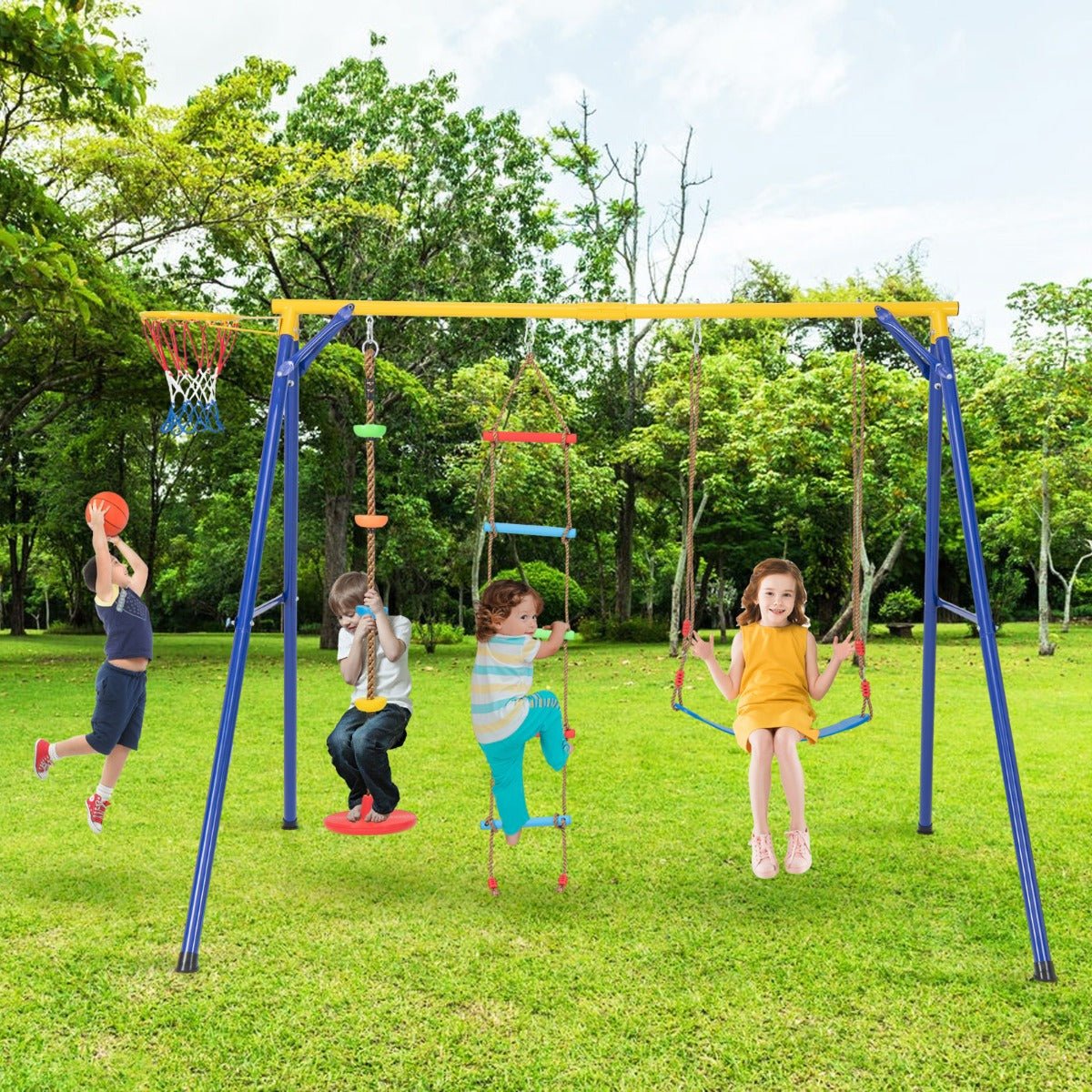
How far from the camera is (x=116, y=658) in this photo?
5.38 metres

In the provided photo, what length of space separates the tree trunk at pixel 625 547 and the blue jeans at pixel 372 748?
17233mm

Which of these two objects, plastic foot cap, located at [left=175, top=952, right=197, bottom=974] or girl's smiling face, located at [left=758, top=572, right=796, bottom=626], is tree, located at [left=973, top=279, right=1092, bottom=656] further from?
plastic foot cap, located at [left=175, top=952, right=197, bottom=974]

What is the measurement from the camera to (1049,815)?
6766mm

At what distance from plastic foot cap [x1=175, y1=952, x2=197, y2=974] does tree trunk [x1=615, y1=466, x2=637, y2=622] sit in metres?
18.2

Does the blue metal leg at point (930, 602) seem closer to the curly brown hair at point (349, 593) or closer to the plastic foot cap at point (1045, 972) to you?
the plastic foot cap at point (1045, 972)

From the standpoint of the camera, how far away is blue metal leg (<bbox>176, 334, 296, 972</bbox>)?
4.14 m

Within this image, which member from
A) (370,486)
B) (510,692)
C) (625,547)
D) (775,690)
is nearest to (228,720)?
(370,486)

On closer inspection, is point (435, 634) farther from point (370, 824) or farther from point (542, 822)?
point (542, 822)

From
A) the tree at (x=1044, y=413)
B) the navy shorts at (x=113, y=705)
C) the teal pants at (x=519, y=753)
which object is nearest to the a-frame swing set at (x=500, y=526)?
the navy shorts at (x=113, y=705)

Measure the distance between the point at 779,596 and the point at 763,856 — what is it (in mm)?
1169

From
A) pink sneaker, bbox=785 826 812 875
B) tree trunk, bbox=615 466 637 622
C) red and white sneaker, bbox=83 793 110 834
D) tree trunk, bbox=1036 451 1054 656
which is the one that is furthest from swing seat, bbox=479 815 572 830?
tree trunk, bbox=615 466 637 622

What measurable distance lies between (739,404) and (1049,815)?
1083cm

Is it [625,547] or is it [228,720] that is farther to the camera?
[625,547]

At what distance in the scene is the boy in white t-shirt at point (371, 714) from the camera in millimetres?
4922
